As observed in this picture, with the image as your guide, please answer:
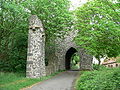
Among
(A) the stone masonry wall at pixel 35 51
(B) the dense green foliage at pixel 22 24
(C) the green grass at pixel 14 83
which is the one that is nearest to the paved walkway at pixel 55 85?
(C) the green grass at pixel 14 83

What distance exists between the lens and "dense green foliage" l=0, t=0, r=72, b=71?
14391 mm

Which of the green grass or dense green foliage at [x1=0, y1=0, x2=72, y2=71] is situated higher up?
dense green foliage at [x1=0, y1=0, x2=72, y2=71]

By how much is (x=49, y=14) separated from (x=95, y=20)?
8.10 metres

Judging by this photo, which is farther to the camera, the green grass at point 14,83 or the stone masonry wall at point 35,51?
the stone masonry wall at point 35,51

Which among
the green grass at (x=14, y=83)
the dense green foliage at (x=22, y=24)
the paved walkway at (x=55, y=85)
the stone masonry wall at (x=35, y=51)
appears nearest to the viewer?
the green grass at (x=14, y=83)

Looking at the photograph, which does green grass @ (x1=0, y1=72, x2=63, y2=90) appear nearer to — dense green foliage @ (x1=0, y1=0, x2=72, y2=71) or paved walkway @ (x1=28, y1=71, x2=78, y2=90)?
paved walkway @ (x1=28, y1=71, x2=78, y2=90)

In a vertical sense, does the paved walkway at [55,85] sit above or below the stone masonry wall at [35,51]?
below

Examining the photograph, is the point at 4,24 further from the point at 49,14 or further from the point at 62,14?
the point at 62,14

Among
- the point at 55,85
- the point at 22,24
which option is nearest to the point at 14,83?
the point at 55,85

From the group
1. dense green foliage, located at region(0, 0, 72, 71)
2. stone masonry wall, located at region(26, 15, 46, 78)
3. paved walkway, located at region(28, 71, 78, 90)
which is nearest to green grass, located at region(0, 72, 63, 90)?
paved walkway, located at region(28, 71, 78, 90)

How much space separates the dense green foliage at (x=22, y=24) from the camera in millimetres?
14391

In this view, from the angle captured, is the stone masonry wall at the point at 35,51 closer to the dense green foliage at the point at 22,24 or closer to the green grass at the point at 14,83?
the green grass at the point at 14,83

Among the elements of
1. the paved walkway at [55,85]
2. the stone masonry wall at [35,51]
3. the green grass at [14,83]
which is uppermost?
the stone masonry wall at [35,51]

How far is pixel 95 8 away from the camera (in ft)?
23.5
